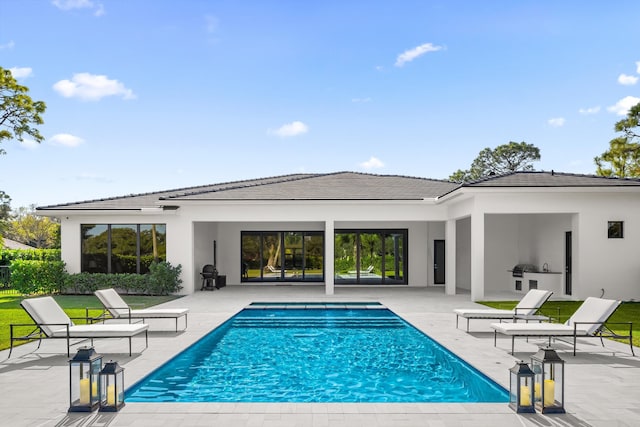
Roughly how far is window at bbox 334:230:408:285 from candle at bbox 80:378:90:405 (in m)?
17.7

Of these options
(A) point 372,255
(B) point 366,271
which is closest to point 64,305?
(B) point 366,271

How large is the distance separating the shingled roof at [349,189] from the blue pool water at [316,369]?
277 inches

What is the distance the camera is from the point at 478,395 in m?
7.04

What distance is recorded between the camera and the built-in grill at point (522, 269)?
20248mm

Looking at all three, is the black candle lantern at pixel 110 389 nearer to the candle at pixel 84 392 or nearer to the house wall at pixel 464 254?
the candle at pixel 84 392

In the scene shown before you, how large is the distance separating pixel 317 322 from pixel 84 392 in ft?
26.7

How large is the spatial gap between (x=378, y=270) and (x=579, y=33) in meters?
12.8

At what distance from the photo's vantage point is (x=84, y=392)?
19.6 ft

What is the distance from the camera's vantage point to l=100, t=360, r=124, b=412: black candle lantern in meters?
5.98

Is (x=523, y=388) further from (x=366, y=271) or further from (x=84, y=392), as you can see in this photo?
(x=366, y=271)

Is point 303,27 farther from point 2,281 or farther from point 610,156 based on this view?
point 610,156

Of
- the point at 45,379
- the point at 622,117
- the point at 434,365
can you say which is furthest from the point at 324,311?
the point at 622,117

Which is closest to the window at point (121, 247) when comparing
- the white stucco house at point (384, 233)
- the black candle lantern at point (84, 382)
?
the white stucco house at point (384, 233)

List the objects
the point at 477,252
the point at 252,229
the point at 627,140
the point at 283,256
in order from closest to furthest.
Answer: the point at 477,252, the point at 252,229, the point at 283,256, the point at 627,140
